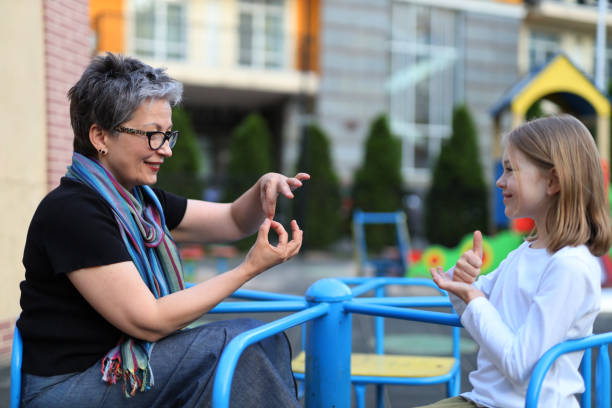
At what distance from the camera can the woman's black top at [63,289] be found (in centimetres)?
143

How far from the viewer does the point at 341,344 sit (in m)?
1.72

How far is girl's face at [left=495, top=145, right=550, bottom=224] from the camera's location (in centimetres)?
151

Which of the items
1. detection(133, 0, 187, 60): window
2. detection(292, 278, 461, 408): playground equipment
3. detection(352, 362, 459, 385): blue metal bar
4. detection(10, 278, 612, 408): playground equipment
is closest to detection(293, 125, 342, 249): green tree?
detection(133, 0, 187, 60): window

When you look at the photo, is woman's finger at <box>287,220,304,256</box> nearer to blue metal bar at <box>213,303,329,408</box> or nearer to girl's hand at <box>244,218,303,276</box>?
girl's hand at <box>244,218,303,276</box>

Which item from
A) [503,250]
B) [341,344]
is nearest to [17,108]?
[341,344]

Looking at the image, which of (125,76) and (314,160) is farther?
(314,160)

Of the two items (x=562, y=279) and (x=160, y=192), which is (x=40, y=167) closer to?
(x=160, y=192)

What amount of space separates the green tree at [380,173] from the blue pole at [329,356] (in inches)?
472

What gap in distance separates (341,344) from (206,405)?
0.49m

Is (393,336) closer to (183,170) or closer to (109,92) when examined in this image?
(109,92)

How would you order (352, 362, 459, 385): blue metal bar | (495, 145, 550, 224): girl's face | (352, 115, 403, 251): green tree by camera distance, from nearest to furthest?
(495, 145, 550, 224): girl's face
(352, 362, 459, 385): blue metal bar
(352, 115, 403, 251): green tree

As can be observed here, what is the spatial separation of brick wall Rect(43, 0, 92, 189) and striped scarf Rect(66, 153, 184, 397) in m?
2.71

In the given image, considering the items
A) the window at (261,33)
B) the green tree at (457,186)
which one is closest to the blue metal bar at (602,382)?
the green tree at (457,186)

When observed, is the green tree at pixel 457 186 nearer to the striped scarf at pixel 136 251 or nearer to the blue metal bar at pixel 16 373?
the striped scarf at pixel 136 251
